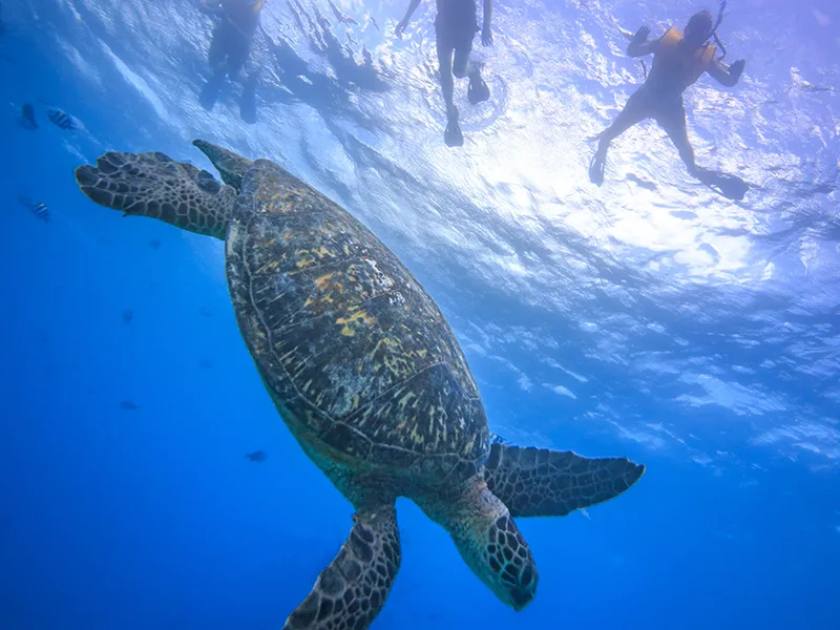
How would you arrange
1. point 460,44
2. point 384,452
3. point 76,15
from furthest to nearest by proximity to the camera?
point 76,15 < point 460,44 < point 384,452

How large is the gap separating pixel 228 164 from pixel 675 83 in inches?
350

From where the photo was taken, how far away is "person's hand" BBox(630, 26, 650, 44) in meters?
8.13

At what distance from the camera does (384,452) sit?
303 centimetres

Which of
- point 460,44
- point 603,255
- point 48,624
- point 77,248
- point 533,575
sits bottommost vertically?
point 48,624

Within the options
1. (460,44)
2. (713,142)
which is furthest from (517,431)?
(460,44)

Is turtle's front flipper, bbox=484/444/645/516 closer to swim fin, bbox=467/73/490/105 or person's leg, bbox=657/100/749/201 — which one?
swim fin, bbox=467/73/490/105

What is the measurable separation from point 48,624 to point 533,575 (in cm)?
3934

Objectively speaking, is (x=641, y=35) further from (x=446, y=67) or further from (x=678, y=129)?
(x=446, y=67)

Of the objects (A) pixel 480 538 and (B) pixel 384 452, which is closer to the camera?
(B) pixel 384 452

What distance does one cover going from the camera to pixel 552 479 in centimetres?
410

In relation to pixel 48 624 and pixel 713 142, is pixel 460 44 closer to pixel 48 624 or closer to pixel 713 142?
pixel 713 142

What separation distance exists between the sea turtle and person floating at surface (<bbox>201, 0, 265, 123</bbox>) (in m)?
11.8

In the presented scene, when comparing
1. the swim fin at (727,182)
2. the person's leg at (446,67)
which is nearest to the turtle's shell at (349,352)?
the person's leg at (446,67)

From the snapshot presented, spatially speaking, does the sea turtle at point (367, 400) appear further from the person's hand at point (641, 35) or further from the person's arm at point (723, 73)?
the person's arm at point (723, 73)
